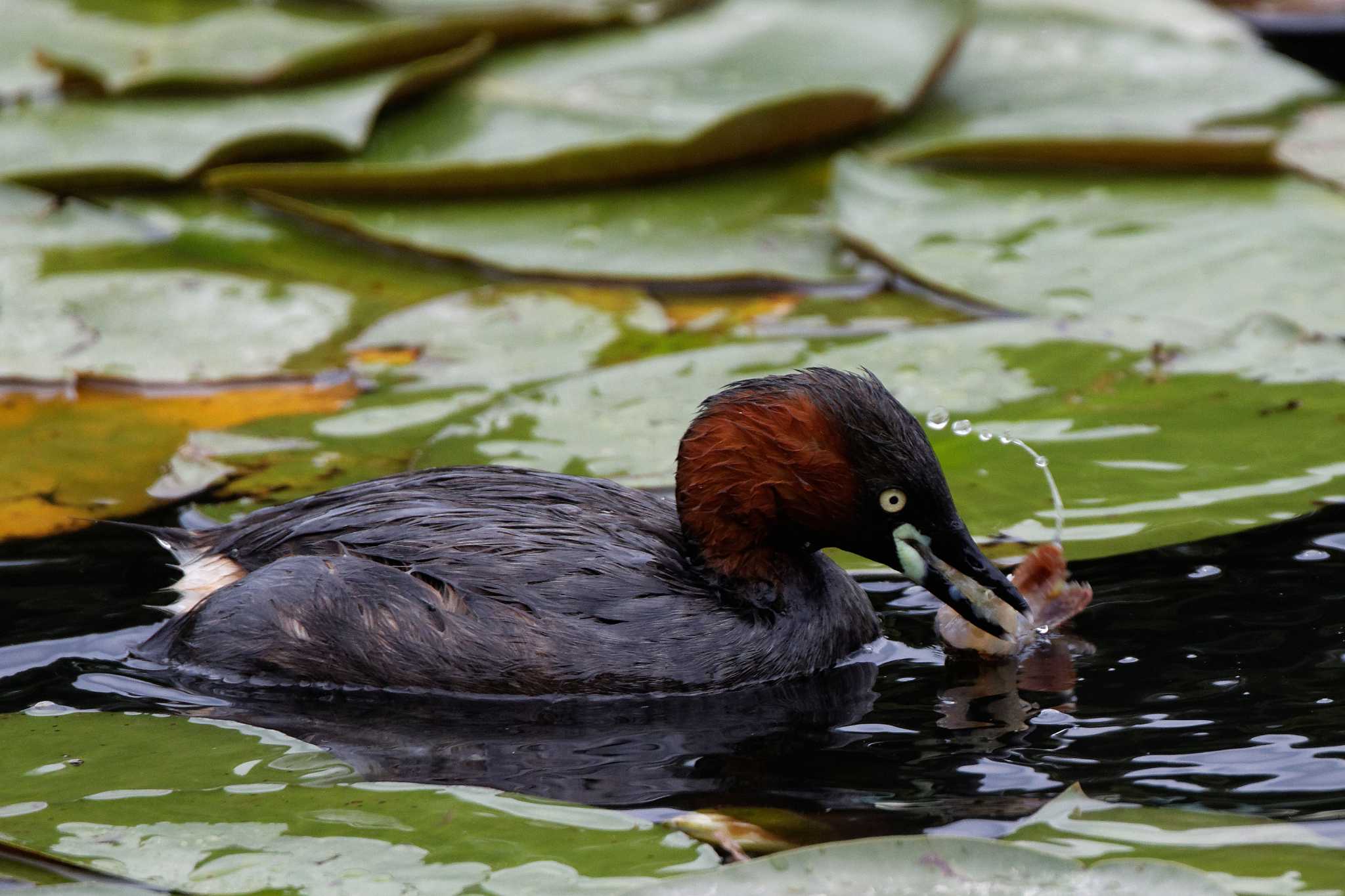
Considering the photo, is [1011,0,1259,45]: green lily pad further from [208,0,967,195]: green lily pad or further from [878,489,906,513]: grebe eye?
[878,489,906,513]: grebe eye

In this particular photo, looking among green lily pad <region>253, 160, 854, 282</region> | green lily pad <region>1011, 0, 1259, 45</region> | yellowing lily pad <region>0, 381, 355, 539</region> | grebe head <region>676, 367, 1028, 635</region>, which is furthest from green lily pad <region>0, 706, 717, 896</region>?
green lily pad <region>1011, 0, 1259, 45</region>

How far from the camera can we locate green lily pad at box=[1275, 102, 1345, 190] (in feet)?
22.5

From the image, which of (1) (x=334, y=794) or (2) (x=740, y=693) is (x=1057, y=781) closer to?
(2) (x=740, y=693)

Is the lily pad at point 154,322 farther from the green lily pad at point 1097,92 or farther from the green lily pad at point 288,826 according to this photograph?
the green lily pad at point 1097,92

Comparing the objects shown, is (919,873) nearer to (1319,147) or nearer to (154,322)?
(154,322)

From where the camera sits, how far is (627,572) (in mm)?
4559

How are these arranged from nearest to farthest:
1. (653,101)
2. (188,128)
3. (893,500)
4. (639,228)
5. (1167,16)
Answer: (893,500) → (639,228) → (653,101) → (188,128) → (1167,16)

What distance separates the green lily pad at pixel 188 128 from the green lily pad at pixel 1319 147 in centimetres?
387

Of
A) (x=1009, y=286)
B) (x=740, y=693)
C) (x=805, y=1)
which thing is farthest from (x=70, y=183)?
(x=740, y=693)

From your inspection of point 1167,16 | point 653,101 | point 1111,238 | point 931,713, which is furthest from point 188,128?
point 931,713

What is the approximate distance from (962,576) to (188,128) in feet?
16.4

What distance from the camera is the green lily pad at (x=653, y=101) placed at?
7574 mm

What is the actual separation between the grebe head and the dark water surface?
0.31 meters

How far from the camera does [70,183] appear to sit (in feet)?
26.3
